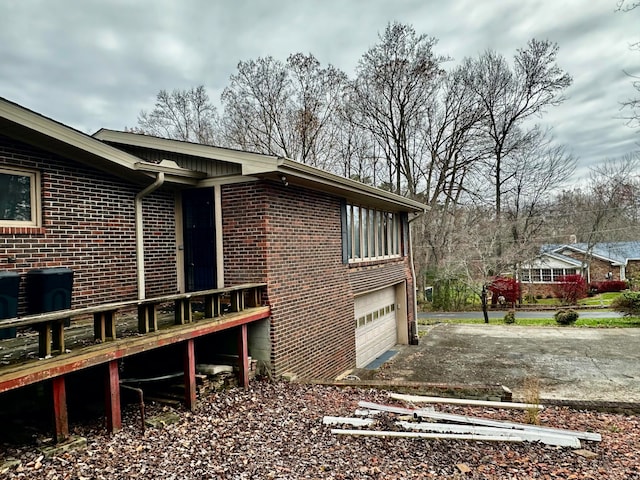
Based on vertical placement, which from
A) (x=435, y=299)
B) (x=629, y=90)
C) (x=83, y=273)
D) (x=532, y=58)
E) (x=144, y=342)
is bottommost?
(x=435, y=299)

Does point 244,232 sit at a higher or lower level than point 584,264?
higher

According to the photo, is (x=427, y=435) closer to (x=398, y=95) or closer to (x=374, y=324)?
(x=374, y=324)

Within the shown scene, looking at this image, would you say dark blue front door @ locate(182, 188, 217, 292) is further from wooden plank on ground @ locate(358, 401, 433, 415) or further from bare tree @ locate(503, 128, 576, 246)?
bare tree @ locate(503, 128, 576, 246)

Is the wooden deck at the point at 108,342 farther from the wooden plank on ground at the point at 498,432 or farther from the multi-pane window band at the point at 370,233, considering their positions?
the multi-pane window band at the point at 370,233

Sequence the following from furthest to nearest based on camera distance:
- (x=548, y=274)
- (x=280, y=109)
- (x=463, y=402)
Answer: (x=548, y=274) < (x=280, y=109) < (x=463, y=402)

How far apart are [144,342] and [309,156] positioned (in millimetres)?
20171

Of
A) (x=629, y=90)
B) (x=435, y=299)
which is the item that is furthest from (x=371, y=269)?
(x=435, y=299)

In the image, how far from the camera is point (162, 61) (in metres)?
18.9

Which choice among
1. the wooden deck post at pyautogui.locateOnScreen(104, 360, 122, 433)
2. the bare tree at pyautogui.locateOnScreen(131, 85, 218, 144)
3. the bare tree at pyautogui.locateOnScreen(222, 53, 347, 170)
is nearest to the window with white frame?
the bare tree at pyautogui.locateOnScreen(222, 53, 347, 170)

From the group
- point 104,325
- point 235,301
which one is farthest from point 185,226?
point 104,325

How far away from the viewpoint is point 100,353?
4066mm

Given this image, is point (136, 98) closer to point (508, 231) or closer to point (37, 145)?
point (37, 145)

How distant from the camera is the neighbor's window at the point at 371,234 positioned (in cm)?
980

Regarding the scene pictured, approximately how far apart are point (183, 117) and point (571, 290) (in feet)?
89.4
